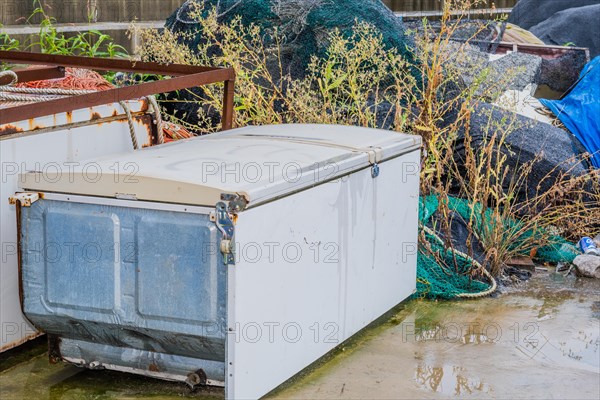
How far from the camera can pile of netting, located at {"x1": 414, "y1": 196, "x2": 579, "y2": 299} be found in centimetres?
578

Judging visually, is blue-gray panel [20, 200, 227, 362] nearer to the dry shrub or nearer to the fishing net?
the dry shrub

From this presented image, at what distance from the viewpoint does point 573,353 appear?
190 inches

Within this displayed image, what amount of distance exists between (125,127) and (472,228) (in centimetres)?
239

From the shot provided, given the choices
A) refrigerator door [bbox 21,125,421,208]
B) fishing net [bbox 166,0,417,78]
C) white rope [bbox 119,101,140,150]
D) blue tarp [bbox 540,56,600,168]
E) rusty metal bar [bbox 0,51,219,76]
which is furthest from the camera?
blue tarp [bbox 540,56,600,168]

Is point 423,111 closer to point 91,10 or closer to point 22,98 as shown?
point 22,98

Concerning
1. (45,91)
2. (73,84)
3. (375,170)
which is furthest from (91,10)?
(375,170)

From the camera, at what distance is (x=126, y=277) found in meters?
4.02

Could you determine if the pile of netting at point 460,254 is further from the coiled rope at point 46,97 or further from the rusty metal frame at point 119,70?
the coiled rope at point 46,97

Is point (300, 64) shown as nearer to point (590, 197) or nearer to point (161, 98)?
point (161, 98)

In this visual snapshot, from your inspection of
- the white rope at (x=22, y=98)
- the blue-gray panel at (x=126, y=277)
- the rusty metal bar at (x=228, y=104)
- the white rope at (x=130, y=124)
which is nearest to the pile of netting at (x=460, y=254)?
the rusty metal bar at (x=228, y=104)

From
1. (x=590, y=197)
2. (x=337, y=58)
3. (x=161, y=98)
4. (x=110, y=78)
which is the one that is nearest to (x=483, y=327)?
(x=590, y=197)

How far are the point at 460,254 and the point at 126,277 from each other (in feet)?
8.62

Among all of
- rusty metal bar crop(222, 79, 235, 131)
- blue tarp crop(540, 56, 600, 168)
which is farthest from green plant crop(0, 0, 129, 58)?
blue tarp crop(540, 56, 600, 168)

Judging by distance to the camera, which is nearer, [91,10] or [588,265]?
[588,265]
